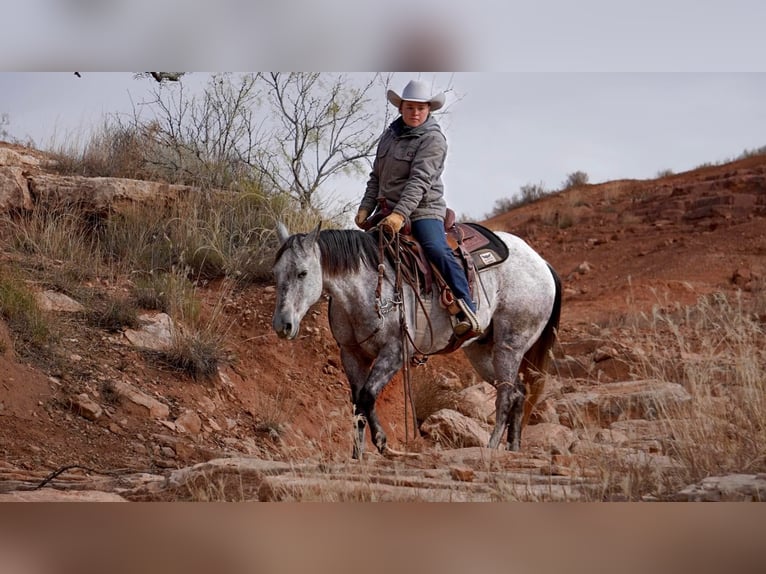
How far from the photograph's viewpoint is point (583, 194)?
21312 millimetres

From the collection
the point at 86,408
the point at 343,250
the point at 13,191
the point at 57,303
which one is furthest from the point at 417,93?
the point at 13,191

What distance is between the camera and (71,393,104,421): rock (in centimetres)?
716

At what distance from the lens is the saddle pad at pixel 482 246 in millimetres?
6566

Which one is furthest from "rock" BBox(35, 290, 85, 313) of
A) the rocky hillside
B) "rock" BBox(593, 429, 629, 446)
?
"rock" BBox(593, 429, 629, 446)

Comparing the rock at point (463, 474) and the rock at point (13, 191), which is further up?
the rock at point (13, 191)

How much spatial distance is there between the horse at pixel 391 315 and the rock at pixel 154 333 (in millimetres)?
2366

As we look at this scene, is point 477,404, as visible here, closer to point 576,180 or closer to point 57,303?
point 57,303

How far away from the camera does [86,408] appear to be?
7.15 meters

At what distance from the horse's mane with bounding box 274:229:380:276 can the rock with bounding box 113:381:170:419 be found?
92.4 inches

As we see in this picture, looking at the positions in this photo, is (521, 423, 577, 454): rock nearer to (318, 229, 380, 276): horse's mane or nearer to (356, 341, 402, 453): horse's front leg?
(356, 341, 402, 453): horse's front leg

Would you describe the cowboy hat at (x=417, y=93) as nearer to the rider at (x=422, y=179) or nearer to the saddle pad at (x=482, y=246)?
the rider at (x=422, y=179)

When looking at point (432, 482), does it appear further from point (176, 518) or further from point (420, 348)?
point (176, 518)

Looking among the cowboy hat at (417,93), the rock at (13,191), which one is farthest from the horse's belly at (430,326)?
the rock at (13,191)

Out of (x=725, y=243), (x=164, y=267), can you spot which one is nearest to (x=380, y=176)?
(x=164, y=267)
